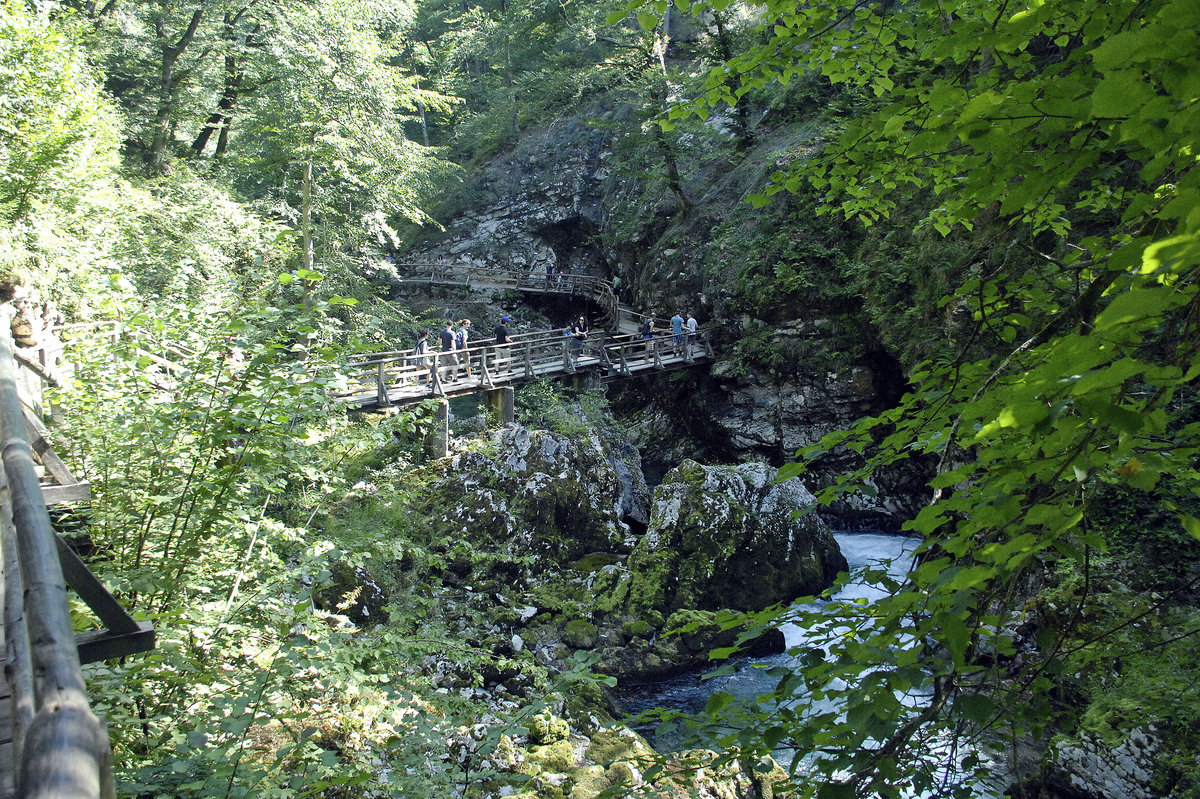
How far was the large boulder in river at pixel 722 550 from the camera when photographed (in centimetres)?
922

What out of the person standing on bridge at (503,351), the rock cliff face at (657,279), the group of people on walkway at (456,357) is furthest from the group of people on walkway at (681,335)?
the group of people on walkway at (456,357)

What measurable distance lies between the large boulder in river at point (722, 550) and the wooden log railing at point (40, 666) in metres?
8.07

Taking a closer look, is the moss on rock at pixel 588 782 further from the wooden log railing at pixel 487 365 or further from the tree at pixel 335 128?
the tree at pixel 335 128

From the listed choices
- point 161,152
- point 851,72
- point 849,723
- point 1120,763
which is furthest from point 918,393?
point 161,152

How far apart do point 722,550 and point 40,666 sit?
917 cm

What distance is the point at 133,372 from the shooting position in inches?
153

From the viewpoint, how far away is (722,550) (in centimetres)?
962

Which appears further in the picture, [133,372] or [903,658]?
[133,372]

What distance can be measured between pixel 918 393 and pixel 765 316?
44.7 feet

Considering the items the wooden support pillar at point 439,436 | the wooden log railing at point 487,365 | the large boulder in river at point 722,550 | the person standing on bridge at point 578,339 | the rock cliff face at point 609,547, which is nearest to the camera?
the rock cliff face at point 609,547

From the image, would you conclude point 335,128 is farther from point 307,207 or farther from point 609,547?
point 609,547

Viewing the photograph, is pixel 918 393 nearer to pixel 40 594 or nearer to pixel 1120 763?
pixel 40 594

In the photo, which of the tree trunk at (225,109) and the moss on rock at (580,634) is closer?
the moss on rock at (580,634)

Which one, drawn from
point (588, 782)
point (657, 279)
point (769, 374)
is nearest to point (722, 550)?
point (588, 782)
